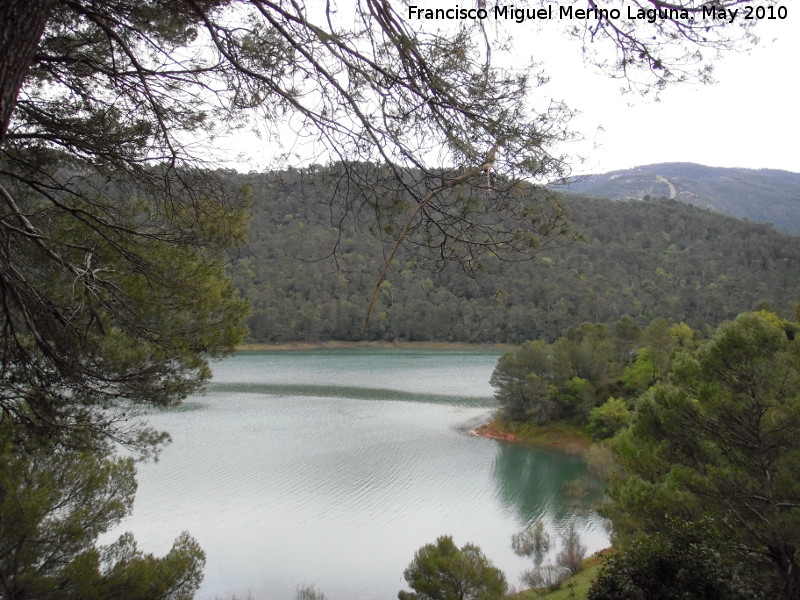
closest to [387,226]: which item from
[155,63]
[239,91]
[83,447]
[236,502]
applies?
[239,91]

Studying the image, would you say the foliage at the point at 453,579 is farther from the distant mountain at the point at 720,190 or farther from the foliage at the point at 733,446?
the distant mountain at the point at 720,190

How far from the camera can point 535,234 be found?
1.96m

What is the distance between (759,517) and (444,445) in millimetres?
10927

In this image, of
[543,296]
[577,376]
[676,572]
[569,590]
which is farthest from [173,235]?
[543,296]

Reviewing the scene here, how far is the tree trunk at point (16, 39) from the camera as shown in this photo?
114cm

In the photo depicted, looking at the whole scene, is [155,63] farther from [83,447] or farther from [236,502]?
[236,502]

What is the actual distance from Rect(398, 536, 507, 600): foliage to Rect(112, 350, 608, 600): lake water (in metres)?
1.24

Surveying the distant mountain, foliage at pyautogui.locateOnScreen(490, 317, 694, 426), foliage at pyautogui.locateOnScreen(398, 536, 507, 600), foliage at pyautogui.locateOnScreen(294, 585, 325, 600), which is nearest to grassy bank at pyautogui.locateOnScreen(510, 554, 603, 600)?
foliage at pyautogui.locateOnScreen(398, 536, 507, 600)

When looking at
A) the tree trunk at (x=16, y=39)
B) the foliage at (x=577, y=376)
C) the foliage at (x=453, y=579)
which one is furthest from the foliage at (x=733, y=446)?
the foliage at (x=577, y=376)

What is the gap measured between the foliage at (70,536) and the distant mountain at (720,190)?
260 feet

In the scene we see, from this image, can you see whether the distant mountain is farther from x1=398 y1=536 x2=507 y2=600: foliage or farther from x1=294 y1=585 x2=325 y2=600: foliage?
x1=398 y1=536 x2=507 y2=600: foliage

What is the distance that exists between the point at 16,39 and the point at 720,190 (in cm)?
10611

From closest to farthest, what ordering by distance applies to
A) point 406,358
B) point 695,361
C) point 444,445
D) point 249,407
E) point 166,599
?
point 166,599, point 695,361, point 444,445, point 249,407, point 406,358

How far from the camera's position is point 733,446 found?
4.86 metres
